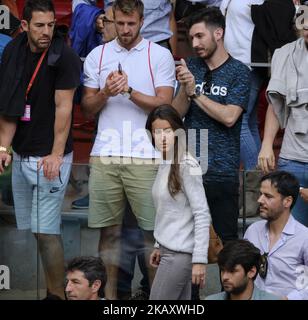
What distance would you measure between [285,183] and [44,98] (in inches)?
71.0

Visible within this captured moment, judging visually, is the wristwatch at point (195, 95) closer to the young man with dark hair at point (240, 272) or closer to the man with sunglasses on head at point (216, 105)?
the man with sunglasses on head at point (216, 105)

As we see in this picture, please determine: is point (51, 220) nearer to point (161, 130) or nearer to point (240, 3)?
point (161, 130)

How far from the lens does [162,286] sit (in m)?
9.01

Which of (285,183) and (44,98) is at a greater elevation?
(44,98)

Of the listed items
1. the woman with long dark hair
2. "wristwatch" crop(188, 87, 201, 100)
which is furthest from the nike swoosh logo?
"wristwatch" crop(188, 87, 201, 100)

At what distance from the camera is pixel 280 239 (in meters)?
9.12

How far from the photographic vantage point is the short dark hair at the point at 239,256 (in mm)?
8750

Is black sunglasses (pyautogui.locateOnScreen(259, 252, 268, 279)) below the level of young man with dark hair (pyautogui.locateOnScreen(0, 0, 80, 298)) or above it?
below

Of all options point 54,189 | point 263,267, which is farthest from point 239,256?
point 54,189

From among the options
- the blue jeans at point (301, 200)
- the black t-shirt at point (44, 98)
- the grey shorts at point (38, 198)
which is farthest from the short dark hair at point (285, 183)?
the black t-shirt at point (44, 98)

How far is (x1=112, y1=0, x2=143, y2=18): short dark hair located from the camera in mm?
9922

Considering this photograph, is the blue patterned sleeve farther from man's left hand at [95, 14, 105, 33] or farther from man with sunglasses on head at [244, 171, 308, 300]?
man's left hand at [95, 14, 105, 33]

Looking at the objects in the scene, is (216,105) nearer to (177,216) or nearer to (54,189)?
(177,216)
